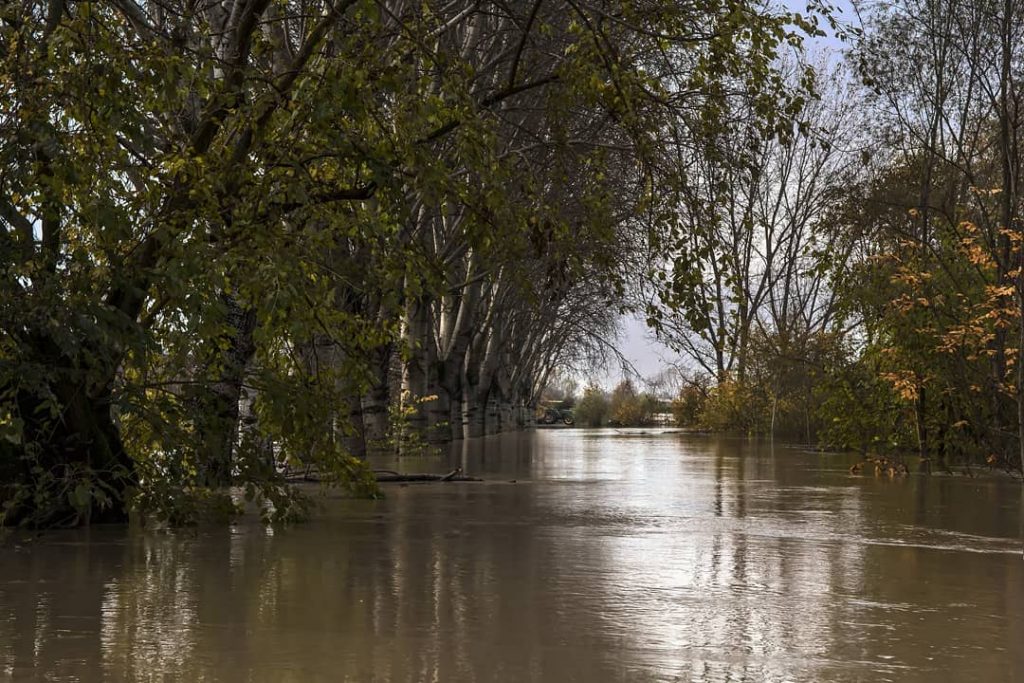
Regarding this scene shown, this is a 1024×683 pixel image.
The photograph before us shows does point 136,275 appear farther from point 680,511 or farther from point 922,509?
point 922,509

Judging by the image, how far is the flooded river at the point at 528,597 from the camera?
609cm

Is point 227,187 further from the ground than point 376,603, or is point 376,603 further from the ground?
point 227,187

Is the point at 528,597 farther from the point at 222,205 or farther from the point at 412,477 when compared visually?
the point at 412,477

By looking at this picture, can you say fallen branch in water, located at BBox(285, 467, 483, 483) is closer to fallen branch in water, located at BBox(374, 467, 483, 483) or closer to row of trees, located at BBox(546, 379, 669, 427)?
fallen branch in water, located at BBox(374, 467, 483, 483)

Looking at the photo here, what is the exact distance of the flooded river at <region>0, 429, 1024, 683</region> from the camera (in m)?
6.09

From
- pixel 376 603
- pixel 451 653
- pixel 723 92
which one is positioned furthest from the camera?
pixel 723 92

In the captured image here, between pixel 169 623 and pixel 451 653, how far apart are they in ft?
5.41

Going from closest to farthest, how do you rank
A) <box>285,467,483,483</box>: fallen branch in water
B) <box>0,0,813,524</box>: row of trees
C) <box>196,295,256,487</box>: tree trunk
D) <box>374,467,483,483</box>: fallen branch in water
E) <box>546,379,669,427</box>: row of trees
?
<box>0,0,813,524</box>: row of trees
<box>196,295,256,487</box>: tree trunk
<box>285,467,483,483</box>: fallen branch in water
<box>374,467,483,483</box>: fallen branch in water
<box>546,379,669,427</box>: row of trees

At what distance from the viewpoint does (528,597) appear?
804 centimetres

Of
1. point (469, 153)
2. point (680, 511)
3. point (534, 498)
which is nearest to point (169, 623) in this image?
point (469, 153)

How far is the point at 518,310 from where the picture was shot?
170ft

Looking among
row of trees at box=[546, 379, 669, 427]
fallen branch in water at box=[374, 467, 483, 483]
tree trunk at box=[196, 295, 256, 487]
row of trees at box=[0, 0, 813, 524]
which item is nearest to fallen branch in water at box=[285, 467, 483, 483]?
fallen branch in water at box=[374, 467, 483, 483]

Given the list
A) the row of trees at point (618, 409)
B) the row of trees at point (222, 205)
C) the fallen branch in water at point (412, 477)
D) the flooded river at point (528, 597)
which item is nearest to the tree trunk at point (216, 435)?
the row of trees at point (222, 205)

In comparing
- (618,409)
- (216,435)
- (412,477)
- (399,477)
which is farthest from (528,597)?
(618,409)
